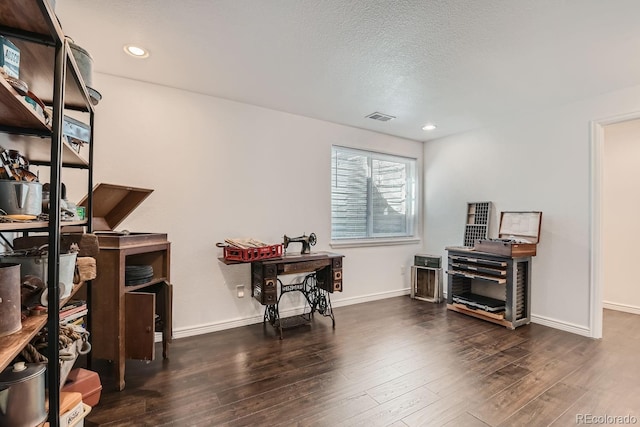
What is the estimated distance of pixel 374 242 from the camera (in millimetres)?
4289

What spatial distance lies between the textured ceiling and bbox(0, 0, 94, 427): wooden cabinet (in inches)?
31.7

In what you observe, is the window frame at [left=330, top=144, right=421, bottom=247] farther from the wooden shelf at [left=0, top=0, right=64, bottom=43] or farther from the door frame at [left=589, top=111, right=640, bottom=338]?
the wooden shelf at [left=0, top=0, right=64, bottom=43]

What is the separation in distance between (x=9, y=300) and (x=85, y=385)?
1.17m

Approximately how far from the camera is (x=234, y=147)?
3.25 meters

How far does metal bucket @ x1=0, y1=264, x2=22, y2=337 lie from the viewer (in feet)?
3.07

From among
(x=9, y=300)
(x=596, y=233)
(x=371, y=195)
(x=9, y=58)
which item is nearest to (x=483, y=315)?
(x=596, y=233)

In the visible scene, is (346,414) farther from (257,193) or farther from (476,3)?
(476,3)

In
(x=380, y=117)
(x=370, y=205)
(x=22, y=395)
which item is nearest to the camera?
(x=22, y=395)

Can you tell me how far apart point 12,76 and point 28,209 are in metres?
0.45

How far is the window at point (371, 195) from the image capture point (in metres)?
4.12

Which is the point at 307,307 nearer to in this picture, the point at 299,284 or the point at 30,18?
the point at 299,284

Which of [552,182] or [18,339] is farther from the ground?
[552,182]

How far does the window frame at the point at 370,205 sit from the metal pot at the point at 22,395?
121 inches

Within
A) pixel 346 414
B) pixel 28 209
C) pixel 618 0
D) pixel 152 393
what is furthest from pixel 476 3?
pixel 152 393
